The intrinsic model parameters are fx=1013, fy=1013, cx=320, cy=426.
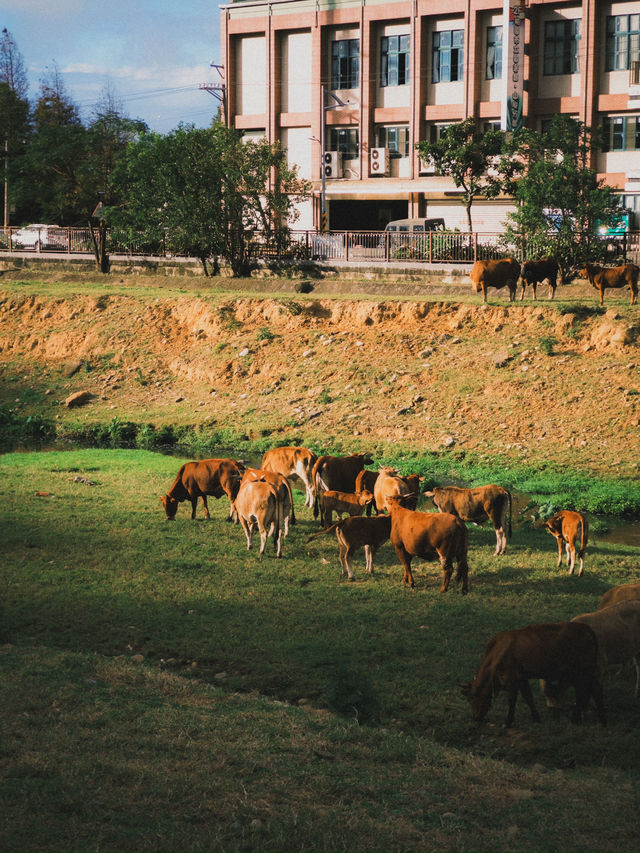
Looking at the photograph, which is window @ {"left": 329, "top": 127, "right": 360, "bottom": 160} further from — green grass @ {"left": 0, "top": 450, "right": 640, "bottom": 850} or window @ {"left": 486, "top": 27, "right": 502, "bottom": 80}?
green grass @ {"left": 0, "top": 450, "right": 640, "bottom": 850}

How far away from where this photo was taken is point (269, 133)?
58.2 m

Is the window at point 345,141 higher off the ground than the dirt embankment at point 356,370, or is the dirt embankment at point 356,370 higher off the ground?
the window at point 345,141

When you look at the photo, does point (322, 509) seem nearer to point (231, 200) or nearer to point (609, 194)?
point (609, 194)

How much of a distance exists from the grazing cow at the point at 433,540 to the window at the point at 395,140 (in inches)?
1729

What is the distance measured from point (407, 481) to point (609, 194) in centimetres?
1977

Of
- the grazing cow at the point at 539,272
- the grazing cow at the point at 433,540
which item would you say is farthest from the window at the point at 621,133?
the grazing cow at the point at 433,540

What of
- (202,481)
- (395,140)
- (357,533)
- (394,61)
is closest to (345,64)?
(394,61)

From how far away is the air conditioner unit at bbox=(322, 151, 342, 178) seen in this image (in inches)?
2206

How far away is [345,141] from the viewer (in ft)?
186

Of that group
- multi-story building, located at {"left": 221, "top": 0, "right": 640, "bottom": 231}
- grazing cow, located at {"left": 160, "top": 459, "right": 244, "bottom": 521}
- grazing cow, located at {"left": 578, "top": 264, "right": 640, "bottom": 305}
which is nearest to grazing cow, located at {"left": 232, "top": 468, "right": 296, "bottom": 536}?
grazing cow, located at {"left": 160, "top": 459, "right": 244, "bottom": 521}

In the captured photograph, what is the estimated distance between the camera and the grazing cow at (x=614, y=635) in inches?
408

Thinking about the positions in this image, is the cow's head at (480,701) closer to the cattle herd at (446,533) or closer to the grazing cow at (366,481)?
the cattle herd at (446,533)

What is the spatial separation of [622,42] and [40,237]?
29860 millimetres

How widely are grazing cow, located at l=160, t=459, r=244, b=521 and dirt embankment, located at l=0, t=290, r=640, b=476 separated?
31.2 feet
